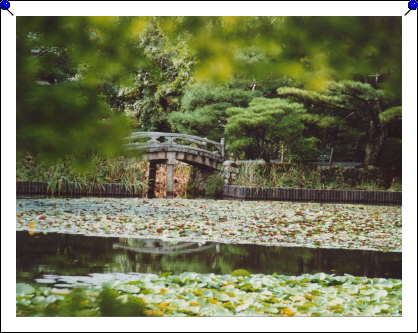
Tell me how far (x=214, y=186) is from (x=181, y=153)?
794mm

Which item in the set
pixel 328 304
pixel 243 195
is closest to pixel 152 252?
pixel 328 304

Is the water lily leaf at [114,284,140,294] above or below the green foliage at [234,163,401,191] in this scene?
below

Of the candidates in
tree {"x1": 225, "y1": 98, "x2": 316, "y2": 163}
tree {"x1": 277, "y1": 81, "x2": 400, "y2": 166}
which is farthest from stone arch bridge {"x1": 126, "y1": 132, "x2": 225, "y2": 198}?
tree {"x1": 277, "y1": 81, "x2": 400, "y2": 166}

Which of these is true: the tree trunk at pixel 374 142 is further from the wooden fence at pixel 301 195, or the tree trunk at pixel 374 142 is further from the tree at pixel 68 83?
the tree at pixel 68 83

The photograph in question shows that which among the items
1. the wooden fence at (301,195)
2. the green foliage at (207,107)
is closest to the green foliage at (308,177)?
the wooden fence at (301,195)

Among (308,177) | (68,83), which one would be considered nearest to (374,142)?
(308,177)

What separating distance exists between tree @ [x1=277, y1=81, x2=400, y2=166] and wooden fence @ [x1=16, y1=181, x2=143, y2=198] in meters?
3.13

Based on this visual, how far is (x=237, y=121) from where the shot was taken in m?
7.00

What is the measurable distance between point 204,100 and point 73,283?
3.08 meters

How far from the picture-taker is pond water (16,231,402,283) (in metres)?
3.40

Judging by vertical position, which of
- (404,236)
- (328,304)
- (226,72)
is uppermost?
(226,72)

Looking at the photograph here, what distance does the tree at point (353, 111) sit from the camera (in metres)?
5.34

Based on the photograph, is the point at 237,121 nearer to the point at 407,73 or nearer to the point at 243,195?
the point at 243,195

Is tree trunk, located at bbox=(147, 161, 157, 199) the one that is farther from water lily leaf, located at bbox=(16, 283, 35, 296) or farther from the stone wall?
water lily leaf, located at bbox=(16, 283, 35, 296)
